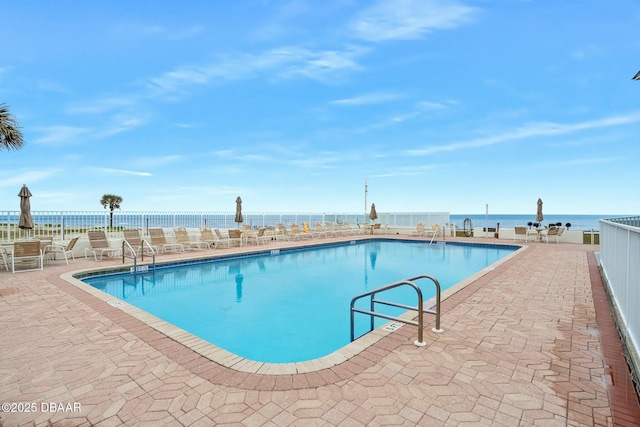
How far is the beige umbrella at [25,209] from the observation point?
775cm

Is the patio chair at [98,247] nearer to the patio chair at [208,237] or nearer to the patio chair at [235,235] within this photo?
the patio chair at [208,237]

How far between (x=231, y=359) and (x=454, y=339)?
2.18 m

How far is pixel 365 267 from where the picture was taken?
9289 millimetres

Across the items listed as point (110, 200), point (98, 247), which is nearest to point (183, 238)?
point (98, 247)

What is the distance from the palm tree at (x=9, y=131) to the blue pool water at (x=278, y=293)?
366cm

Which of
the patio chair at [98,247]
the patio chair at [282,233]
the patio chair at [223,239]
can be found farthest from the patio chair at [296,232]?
the patio chair at [98,247]

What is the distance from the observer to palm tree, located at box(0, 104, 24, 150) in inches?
266

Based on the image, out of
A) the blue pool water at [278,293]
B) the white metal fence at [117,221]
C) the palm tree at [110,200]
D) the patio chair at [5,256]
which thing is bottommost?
the blue pool water at [278,293]

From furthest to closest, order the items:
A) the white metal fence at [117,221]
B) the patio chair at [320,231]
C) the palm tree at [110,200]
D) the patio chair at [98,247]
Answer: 1. the palm tree at [110,200]
2. the patio chair at [320,231]
3. the white metal fence at [117,221]
4. the patio chair at [98,247]

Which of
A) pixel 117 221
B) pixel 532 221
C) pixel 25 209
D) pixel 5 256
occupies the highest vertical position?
pixel 25 209

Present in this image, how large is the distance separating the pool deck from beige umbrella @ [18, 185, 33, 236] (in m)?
5.01

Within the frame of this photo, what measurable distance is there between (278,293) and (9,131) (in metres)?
6.79

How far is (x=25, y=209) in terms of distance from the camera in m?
7.78

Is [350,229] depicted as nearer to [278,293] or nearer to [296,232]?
[296,232]
